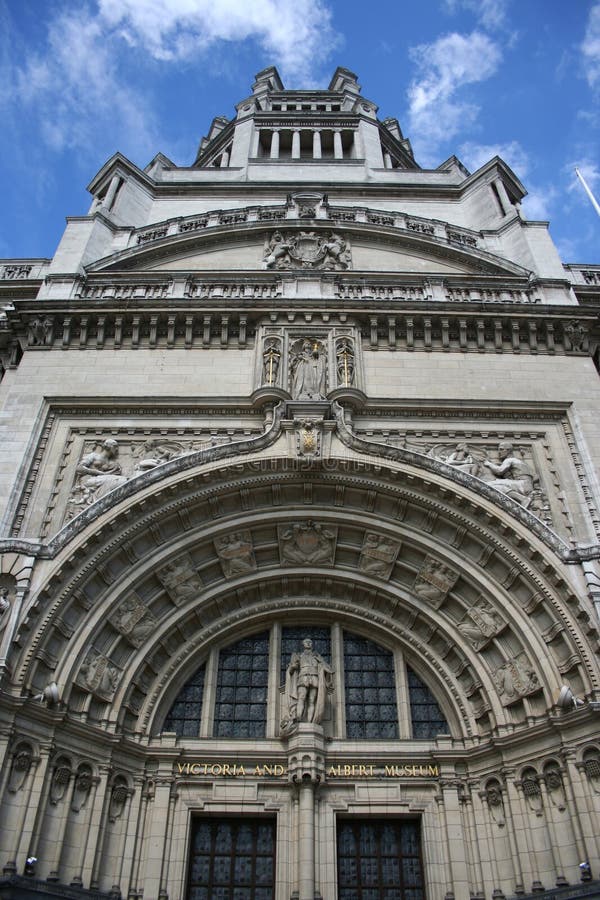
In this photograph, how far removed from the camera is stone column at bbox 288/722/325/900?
45.0 ft

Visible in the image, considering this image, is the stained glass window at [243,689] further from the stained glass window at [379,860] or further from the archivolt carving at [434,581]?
the archivolt carving at [434,581]

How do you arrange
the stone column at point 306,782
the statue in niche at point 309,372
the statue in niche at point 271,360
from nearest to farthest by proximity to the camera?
the stone column at point 306,782, the statue in niche at point 309,372, the statue in niche at point 271,360

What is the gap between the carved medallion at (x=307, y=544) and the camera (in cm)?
1738

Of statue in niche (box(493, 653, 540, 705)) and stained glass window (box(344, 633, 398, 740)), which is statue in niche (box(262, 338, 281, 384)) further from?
statue in niche (box(493, 653, 540, 705))

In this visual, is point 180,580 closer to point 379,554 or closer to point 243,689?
point 243,689

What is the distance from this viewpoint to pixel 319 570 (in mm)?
17531

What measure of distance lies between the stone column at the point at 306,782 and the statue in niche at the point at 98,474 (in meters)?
6.75

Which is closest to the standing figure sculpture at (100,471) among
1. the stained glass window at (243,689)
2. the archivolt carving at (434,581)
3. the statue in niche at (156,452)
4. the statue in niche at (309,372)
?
the statue in niche at (156,452)

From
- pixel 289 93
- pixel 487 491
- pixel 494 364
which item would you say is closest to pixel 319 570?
pixel 487 491

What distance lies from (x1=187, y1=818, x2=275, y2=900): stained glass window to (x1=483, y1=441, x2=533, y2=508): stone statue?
344 inches

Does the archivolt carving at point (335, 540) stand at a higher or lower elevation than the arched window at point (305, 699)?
higher

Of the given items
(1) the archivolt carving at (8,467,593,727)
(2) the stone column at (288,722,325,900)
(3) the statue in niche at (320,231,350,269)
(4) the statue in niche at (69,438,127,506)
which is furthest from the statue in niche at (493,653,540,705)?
→ (3) the statue in niche at (320,231,350,269)

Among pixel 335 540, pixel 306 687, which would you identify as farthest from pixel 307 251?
pixel 306 687

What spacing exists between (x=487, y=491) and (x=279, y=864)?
8805 mm
